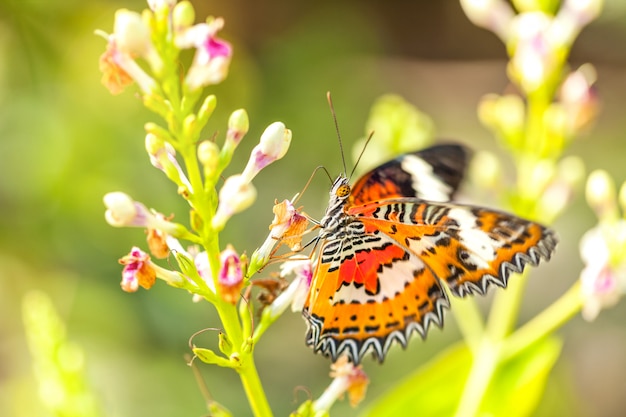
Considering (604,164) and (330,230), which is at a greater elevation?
(330,230)

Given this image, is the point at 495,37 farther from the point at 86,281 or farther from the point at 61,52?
the point at 86,281

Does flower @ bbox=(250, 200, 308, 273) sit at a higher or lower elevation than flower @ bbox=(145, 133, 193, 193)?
lower

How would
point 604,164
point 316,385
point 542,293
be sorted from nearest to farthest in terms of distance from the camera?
point 316,385 → point 542,293 → point 604,164

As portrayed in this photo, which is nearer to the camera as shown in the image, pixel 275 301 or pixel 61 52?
pixel 275 301

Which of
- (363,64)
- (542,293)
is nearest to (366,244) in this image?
(542,293)

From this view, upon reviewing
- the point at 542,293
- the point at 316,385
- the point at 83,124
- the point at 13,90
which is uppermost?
the point at 13,90

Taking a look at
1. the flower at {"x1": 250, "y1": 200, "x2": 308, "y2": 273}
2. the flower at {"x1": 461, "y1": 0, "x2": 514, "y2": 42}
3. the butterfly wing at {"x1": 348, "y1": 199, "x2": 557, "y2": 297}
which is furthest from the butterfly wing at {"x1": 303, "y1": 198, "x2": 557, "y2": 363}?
the flower at {"x1": 461, "y1": 0, "x2": 514, "y2": 42}

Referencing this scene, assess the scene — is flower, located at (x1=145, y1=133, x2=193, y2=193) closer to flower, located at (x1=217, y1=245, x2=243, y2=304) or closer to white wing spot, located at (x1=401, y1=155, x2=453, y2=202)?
flower, located at (x1=217, y1=245, x2=243, y2=304)
